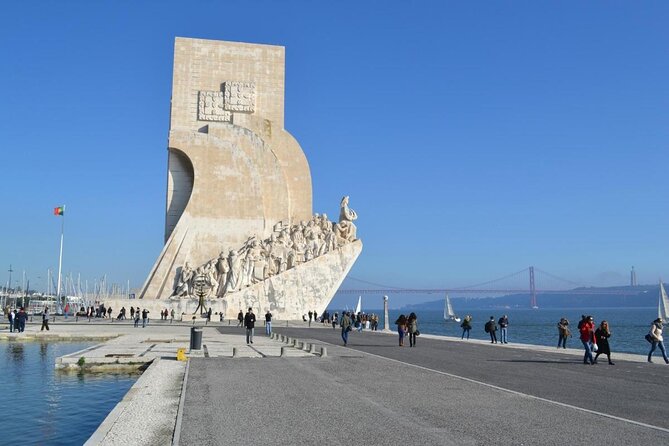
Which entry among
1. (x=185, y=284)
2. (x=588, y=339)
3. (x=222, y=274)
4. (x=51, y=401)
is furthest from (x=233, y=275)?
(x=51, y=401)

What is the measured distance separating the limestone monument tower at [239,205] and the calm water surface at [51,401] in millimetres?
15777

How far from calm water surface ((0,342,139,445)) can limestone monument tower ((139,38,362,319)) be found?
1578 centimetres

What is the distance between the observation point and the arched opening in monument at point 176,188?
3023cm

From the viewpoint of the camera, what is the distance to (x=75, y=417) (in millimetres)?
6770

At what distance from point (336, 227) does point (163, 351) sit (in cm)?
1843

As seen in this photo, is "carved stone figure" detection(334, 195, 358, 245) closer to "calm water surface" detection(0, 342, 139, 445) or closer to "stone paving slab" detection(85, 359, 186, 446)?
"calm water surface" detection(0, 342, 139, 445)

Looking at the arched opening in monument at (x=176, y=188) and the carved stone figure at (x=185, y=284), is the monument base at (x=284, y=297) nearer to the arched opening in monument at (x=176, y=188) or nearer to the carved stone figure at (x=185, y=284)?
the carved stone figure at (x=185, y=284)

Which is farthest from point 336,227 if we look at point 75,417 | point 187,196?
point 75,417

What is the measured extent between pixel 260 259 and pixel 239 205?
339 cm

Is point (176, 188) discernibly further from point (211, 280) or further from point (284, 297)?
point (284, 297)

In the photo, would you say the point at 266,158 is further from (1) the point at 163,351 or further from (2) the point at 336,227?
(1) the point at 163,351

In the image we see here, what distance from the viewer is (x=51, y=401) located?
296 inches

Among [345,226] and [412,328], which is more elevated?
[345,226]

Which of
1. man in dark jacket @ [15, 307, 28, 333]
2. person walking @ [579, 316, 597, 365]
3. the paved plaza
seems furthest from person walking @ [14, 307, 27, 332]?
person walking @ [579, 316, 597, 365]
